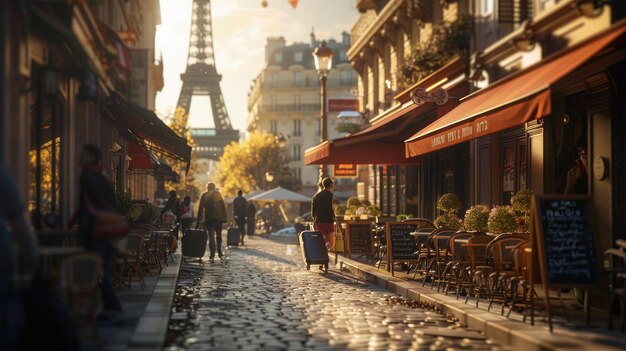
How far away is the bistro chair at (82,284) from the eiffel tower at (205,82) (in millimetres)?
112822

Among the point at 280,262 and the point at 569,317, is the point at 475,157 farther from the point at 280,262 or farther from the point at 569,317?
the point at 569,317

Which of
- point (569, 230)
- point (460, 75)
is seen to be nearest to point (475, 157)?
point (460, 75)

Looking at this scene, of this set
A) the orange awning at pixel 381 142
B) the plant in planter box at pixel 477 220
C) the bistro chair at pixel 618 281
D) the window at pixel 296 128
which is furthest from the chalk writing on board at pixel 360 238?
the window at pixel 296 128

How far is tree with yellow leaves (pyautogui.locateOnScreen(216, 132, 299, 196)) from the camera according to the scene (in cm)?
9150

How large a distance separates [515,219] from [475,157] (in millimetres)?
6724

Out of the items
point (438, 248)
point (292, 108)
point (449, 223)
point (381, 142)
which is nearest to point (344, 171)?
point (381, 142)

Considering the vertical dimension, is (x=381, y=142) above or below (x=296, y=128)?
below

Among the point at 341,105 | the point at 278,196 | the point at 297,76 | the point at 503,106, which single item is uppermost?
the point at 297,76

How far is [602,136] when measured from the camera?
12617mm

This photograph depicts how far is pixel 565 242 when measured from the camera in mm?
10086

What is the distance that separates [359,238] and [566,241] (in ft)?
36.1

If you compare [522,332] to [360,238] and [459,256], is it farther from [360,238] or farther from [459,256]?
[360,238]

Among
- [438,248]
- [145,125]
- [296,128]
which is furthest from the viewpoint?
[296,128]

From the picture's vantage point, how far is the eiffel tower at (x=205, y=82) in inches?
4820
